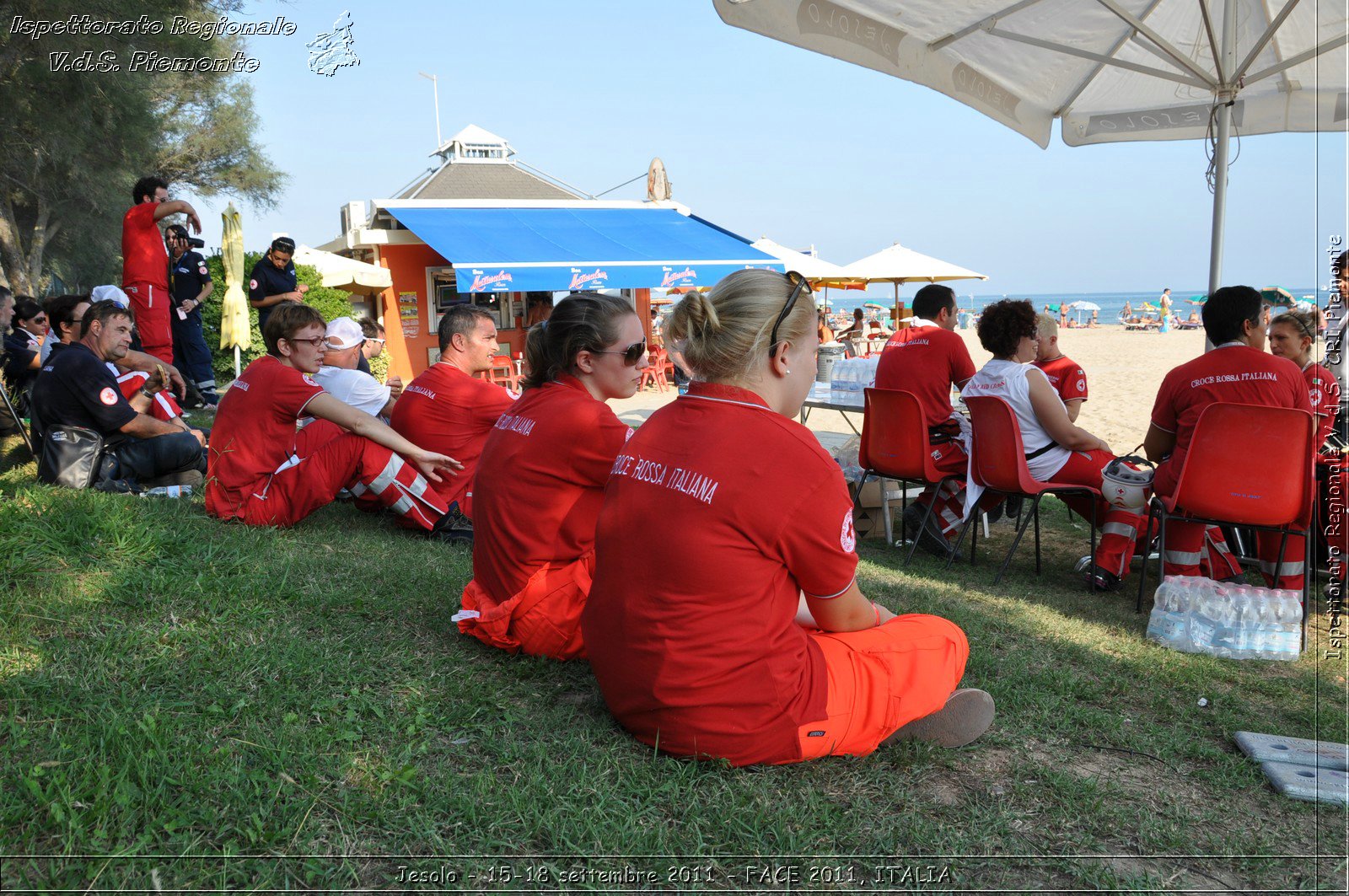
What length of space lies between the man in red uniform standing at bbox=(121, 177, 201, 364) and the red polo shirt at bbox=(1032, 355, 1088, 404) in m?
6.95

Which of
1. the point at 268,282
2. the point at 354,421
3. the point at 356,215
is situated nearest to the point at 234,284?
the point at 268,282

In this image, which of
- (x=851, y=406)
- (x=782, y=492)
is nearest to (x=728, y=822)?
(x=782, y=492)

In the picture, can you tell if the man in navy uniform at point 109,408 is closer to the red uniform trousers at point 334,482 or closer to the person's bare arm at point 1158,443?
the red uniform trousers at point 334,482

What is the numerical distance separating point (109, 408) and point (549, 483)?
3557mm

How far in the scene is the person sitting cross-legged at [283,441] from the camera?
15.1ft

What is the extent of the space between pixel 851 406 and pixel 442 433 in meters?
3.38

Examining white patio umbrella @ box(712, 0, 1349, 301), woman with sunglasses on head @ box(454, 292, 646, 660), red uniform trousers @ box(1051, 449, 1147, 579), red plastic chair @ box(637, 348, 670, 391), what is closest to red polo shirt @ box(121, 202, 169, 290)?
white patio umbrella @ box(712, 0, 1349, 301)

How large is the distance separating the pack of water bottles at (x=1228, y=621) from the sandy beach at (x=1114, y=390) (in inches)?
191

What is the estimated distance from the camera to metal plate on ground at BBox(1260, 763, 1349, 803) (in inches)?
99.1

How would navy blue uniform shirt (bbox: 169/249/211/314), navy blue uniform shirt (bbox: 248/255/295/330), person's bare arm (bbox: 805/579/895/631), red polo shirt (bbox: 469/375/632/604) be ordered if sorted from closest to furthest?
person's bare arm (bbox: 805/579/895/631), red polo shirt (bbox: 469/375/632/604), navy blue uniform shirt (bbox: 169/249/211/314), navy blue uniform shirt (bbox: 248/255/295/330)

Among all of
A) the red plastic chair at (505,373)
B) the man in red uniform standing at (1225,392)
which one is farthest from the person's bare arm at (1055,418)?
the red plastic chair at (505,373)

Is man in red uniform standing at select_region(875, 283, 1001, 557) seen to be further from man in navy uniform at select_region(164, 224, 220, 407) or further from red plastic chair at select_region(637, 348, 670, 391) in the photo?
red plastic chair at select_region(637, 348, 670, 391)

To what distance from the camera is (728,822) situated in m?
2.16

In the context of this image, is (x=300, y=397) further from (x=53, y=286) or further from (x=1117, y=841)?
(x=53, y=286)
